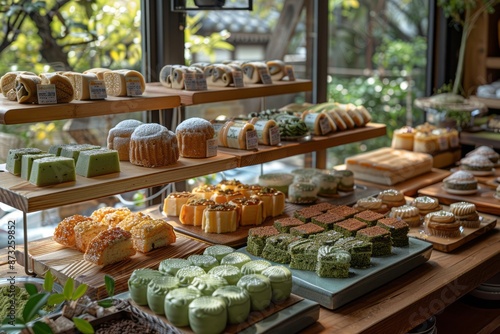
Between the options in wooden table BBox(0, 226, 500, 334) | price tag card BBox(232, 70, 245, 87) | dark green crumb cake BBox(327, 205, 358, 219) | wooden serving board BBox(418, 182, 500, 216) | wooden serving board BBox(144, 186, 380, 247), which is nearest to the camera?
wooden table BBox(0, 226, 500, 334)

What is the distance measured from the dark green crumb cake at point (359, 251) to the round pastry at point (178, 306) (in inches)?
25.1

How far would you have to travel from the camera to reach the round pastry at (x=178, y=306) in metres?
1.77

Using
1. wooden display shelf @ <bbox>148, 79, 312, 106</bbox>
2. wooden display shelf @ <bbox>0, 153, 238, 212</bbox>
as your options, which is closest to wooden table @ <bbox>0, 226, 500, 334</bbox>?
wooden display shelf @ <bbox>0, 153, 238, 212</bbox>

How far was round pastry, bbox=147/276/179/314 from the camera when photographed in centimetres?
184

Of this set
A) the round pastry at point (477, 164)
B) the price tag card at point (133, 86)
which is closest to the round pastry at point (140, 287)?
the price tag card at point (133, 86)

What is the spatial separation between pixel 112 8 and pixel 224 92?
0.74m

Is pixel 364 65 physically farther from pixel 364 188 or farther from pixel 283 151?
pixel 283 151

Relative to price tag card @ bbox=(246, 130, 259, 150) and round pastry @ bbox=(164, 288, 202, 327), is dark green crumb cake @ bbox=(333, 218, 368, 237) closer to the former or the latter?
price tag card @ bbox=(246, 130, 259, 150)

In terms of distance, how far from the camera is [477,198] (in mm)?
3225

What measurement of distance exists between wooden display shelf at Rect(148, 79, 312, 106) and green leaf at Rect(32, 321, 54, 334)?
1118 millimetres

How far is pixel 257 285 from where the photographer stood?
1856mm

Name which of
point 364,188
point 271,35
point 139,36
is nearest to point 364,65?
point 271,35

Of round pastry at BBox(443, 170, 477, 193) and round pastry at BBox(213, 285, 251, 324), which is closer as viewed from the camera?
round pastry at BBox(213, 285, 251, 324)

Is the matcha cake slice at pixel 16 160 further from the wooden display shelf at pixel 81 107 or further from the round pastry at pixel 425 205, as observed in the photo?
the round pastry at pixel 425 205
